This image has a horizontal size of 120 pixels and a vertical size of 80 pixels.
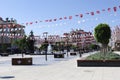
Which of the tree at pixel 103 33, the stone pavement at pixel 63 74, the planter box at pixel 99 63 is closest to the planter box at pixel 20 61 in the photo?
the planter box at pixel 99 63

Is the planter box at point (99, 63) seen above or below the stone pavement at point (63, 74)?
above

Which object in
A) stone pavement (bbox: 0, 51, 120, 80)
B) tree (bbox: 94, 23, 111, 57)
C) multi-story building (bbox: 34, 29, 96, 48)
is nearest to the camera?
stone pavement (bbox: 0, 51, 120, 80)

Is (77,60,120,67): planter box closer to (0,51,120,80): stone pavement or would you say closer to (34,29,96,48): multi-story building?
(0,51,120,80): stone pavement

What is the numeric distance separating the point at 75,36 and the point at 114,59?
300ft

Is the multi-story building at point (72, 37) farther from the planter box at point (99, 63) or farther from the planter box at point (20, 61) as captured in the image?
the planter box at point (99, 63)

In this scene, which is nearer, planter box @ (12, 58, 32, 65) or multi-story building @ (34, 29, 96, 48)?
planter box @ (12, 58, 32, 65)

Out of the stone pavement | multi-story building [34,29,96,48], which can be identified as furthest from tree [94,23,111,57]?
multi-story building [34,29,96,48]

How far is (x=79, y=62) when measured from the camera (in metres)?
35.4

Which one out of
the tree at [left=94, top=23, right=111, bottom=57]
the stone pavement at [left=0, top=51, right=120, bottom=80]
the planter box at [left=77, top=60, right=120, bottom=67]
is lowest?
the stone pavement at [left=0, top=51, right=120, bottom=80]

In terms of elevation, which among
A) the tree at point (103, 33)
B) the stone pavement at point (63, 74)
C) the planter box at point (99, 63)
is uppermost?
the tree at point (103, 33)

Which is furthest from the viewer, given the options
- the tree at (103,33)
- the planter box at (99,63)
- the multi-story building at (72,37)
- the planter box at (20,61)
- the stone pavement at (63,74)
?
the multi-story building at (72,37)

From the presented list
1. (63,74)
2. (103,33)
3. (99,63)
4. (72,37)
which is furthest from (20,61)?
(72,37)

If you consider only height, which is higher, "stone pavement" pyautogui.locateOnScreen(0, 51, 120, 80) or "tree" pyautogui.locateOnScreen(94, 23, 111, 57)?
"tree" pyautogui.locateOnScreen(94, 23, 111, 57)

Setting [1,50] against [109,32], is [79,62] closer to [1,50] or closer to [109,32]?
[109,32]
